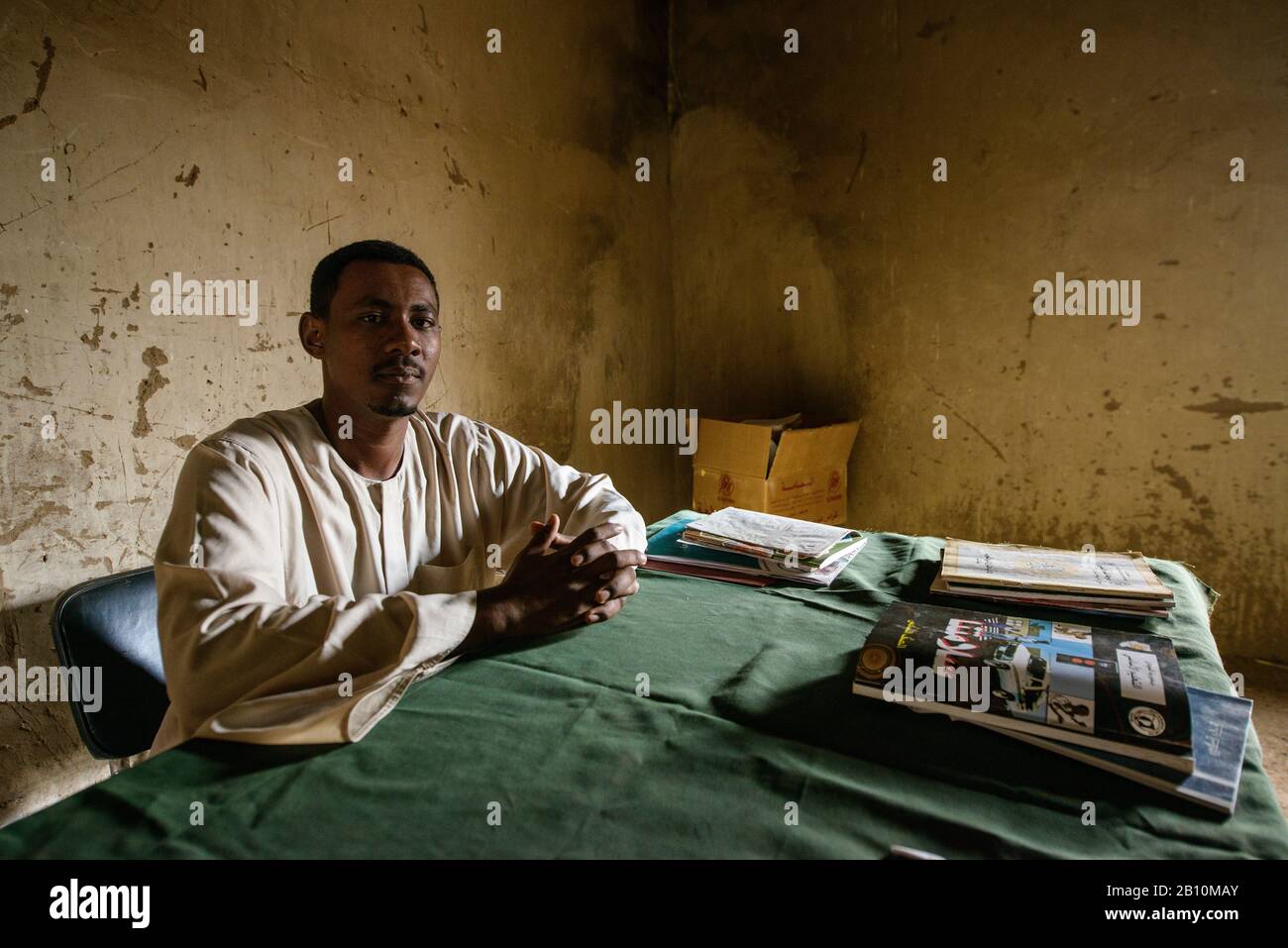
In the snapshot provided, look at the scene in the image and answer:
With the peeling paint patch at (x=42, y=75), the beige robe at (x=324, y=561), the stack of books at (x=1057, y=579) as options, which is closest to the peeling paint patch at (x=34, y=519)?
the beige robe at (x=324, y=561)

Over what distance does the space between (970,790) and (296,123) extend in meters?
2.56

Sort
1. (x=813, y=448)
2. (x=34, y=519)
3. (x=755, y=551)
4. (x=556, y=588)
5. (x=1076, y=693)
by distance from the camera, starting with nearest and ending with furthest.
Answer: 1. (x=1076, y=693)
2. (x=556, y=588)
3. (x=755, y=551)
4. (x=34, y=519)
5. (x=813, y=448)

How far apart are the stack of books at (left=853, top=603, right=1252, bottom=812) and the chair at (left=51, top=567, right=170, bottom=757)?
1244mm

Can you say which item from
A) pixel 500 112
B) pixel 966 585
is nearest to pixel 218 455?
pixel 966 585

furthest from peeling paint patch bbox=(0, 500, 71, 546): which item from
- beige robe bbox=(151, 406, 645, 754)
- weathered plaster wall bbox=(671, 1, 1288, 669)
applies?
weathered plaster wall bbox=(671, 1, 1288, 669)

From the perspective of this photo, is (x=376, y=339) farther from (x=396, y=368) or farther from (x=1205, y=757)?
(x=1205, y=757)

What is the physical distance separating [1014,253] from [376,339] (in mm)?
2885

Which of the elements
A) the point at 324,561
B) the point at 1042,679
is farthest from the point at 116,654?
the point at 1042,679

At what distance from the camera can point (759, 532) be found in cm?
166

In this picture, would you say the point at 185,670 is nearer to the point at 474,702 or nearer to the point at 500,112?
the point at 474,702

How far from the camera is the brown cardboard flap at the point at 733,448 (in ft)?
10.9

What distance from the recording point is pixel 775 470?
329 cm

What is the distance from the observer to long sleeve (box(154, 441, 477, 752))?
35.4 inches

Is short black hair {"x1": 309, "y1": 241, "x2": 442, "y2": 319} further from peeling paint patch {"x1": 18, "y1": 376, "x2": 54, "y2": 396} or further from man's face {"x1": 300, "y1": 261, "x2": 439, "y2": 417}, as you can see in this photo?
→ peeling paint patch {"x1": 18, "y1": 376, "x2": 54, "y2": 396}
